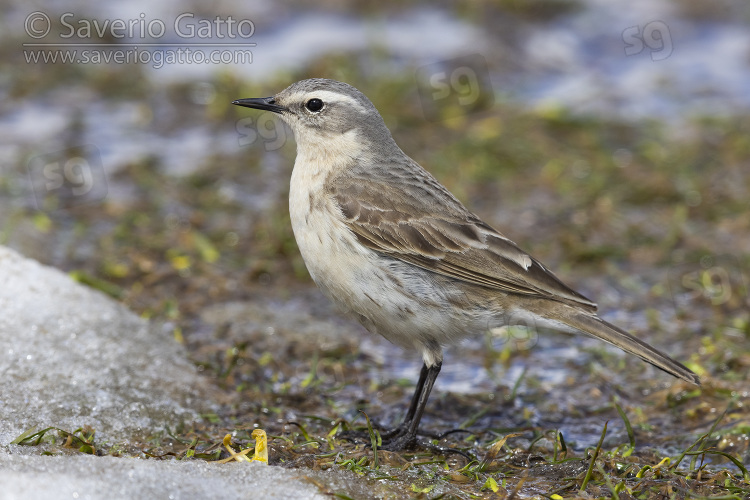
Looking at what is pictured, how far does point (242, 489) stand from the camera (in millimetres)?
4492

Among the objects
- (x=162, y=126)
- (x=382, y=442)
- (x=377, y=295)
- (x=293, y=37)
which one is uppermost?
(x=293, y=37)

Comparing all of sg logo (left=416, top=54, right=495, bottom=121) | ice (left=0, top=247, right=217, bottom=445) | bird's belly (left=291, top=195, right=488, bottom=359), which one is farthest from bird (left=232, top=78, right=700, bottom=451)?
sg logo (left=416, top=54, right=495, bottom=121)

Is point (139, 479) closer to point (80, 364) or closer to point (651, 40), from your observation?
point (80, 364)

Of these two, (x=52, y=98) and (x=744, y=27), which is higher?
(x=744, y=27)

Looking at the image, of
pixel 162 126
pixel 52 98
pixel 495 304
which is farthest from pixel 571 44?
pixel 495 304

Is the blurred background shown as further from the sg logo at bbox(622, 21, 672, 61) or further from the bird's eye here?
the bird's eye

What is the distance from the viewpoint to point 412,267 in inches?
241

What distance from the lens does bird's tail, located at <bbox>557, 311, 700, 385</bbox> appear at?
5.60m

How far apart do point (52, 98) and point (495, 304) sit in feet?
24.8

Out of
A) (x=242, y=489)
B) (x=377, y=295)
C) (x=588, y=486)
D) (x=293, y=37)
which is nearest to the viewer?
(x=242, y=489)

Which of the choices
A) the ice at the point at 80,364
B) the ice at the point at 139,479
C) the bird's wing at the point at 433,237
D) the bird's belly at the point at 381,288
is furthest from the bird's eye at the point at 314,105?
the ice at the point at 139,479

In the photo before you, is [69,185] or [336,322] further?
[69,185]

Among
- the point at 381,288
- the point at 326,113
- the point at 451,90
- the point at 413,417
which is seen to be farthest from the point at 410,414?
the point at 451,90

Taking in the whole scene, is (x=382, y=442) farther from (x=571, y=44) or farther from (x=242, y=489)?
(x=571, y=44)
